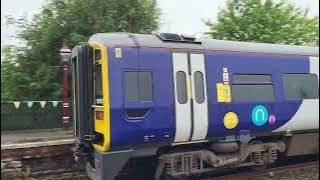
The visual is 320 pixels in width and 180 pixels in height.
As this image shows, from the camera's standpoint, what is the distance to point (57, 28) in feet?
56.3

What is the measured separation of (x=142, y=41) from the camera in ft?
34.9

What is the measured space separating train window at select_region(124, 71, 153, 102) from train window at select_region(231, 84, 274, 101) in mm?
1925

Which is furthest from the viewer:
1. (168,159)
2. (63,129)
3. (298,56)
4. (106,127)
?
(63,129)

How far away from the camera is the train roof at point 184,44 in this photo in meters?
10.5

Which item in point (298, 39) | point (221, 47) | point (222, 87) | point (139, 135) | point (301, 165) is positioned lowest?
point (301, 165)

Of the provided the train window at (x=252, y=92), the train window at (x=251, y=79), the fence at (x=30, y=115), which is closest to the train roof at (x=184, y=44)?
the train window at (x=251, y=79)

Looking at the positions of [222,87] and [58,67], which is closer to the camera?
[222,87]

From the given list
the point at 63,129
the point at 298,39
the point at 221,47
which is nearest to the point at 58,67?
the point at 63,129

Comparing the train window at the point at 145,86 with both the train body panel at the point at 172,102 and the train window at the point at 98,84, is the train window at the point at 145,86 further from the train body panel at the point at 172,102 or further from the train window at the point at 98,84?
the train window at the point at 98,84

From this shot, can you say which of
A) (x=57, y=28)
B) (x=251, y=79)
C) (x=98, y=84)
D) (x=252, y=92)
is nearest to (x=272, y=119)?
(x=252, y=92)

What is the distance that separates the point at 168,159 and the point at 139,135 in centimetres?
94

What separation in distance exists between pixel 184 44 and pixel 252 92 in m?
1.82

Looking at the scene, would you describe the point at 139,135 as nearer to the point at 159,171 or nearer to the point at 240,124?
the point at 159,171

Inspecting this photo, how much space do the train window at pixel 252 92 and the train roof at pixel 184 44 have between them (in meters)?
0.73
